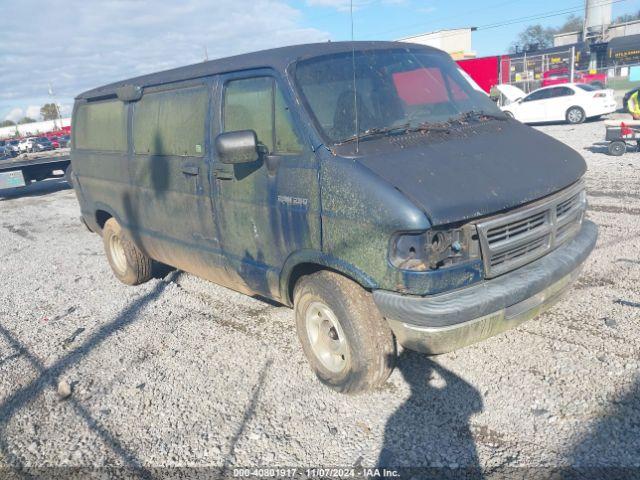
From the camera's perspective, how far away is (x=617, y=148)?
1138 cm

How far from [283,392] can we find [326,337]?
492 mm

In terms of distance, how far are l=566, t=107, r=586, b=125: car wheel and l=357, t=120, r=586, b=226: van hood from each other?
17206 millimetres

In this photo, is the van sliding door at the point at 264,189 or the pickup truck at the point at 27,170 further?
the pickup truck at the point at 27,170

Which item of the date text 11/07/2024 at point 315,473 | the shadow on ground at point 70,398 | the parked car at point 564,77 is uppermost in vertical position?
the parked car at point 564,77

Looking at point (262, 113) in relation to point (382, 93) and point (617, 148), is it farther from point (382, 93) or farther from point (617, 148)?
point (617, 148)

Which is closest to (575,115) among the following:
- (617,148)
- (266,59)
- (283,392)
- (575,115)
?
(575,115)

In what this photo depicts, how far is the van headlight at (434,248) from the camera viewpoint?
2.82 metres

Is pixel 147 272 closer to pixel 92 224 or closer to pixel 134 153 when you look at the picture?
pixel 92 224

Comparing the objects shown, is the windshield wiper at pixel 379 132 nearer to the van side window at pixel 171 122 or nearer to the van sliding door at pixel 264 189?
the van sliding door at pixel 264 189

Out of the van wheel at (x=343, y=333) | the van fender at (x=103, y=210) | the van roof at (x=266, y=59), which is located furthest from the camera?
the van fender at (x=103, y=210)

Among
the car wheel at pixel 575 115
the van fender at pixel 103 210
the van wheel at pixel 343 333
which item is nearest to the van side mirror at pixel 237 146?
the van wheel at pixel 343 333

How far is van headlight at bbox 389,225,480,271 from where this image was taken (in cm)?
282

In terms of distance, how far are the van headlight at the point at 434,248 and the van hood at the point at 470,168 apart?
108mm

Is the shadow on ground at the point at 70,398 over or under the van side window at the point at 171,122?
under
